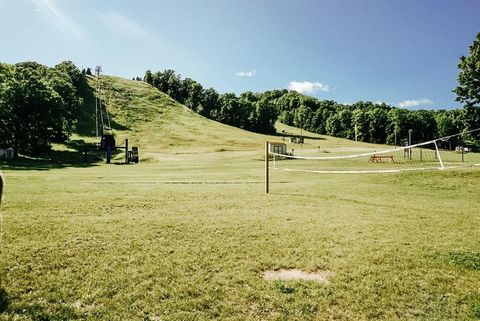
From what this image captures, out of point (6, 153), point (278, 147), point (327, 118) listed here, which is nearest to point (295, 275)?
point (6, 153)

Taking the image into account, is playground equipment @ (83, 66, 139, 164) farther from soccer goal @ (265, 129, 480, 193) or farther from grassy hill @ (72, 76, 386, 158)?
soccer goal @ (265, 129, 480, 193)

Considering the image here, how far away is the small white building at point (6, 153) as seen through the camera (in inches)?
2025

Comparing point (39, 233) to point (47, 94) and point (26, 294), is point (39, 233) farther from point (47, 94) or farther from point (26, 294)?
point (47, 94)

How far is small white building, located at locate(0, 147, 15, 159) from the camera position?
51.4 meters

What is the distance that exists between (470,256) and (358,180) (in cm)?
1722

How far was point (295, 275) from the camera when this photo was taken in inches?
300

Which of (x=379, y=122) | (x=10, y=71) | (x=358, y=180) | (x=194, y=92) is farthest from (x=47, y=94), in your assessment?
(x=379, y=122)

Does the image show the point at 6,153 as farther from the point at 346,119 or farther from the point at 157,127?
the point at 346,119

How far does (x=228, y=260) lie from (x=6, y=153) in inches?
2218

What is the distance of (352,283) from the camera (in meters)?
7.22

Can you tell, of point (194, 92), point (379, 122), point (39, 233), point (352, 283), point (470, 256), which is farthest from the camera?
point (194, 92)

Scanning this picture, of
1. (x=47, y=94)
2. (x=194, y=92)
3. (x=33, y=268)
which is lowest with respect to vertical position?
(x=33, y=268)

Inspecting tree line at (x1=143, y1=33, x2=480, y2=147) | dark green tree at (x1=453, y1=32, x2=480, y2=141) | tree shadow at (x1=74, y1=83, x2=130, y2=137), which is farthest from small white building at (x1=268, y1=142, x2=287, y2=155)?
tree line at (x1=143, y1=33, x2=480, y2=147)

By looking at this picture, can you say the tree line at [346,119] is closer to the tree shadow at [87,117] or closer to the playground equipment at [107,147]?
the tree shadow at [87,117]
